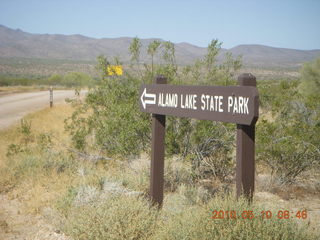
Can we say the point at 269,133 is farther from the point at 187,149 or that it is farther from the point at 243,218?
the point at 243,218

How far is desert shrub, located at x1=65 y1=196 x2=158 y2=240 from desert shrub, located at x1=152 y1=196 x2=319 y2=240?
0.85ft

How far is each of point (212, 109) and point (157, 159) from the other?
1221 millimetres

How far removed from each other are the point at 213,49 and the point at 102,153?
10.2ft

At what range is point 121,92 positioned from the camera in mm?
7656

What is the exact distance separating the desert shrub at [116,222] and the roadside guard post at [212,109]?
1.82 ft

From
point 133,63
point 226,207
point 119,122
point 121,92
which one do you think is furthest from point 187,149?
point 226,207

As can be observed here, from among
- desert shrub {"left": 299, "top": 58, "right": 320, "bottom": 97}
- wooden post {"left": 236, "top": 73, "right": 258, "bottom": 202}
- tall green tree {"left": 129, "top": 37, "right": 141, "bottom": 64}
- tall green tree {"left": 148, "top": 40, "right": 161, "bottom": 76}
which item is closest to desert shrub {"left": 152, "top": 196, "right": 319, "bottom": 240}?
wooden post {"left": 236, "top": 73, "right": 258, "bottom": 202}

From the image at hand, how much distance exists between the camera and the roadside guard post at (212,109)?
3578 mm

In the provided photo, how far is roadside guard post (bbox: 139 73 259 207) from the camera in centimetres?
358

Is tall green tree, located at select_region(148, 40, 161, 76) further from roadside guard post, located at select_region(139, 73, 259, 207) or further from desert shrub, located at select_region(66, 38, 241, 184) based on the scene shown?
roadside guard post, located at select_region(139, 73, 259, 207)

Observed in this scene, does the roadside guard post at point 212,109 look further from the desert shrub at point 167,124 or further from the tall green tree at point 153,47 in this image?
the tall green tree at point 153,47

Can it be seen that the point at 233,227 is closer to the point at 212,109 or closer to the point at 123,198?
the point at 212,109

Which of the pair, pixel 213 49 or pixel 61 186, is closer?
pixel 61 186

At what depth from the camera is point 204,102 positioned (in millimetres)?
4059
